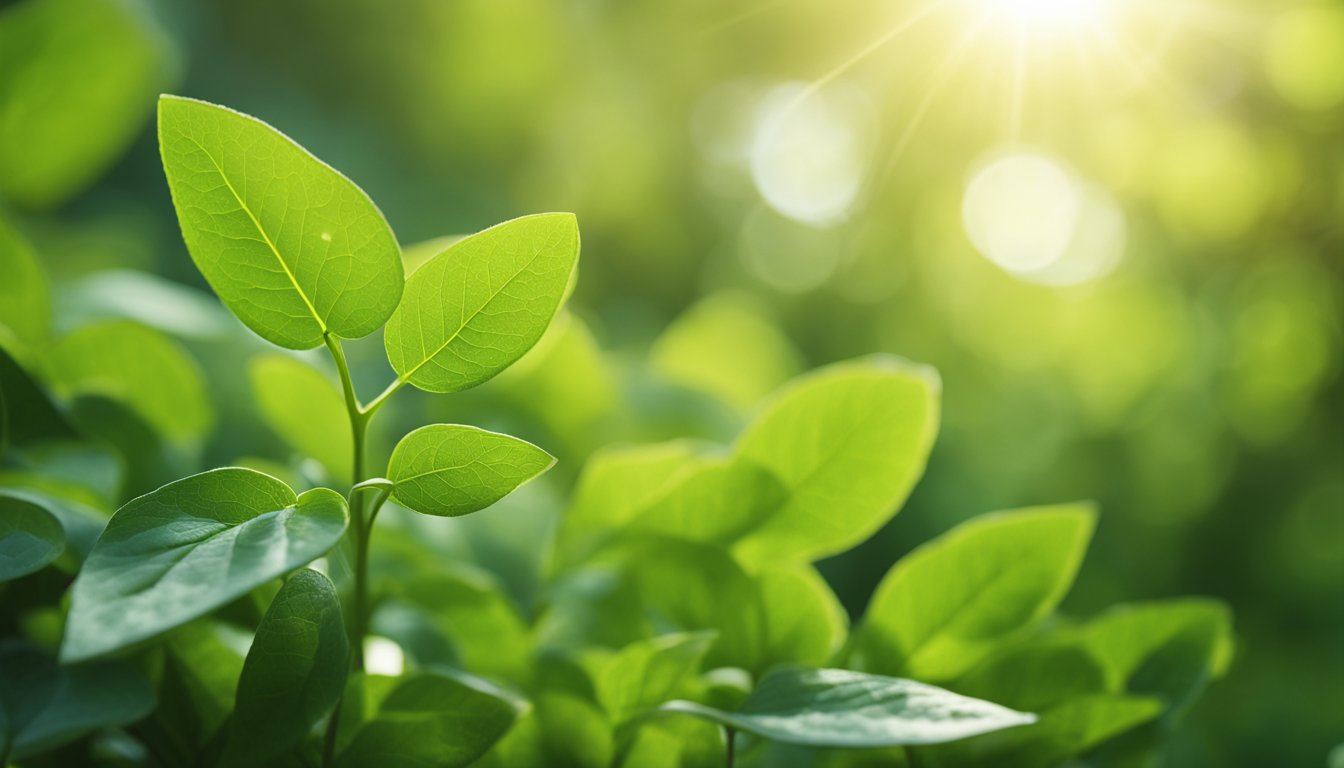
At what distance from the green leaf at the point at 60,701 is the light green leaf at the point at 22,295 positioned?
144 millimetres

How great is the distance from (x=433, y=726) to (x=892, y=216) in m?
0.91

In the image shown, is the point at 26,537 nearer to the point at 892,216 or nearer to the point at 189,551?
the point at 189,551

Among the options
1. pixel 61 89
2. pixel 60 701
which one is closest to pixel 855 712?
pixel 60 701

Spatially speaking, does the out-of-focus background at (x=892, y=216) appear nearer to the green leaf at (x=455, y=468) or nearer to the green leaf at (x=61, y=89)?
the green leaf at (x=61, y=89)

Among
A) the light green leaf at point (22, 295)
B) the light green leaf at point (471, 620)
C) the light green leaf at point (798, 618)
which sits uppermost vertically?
the light green leaf at point (22, 295)

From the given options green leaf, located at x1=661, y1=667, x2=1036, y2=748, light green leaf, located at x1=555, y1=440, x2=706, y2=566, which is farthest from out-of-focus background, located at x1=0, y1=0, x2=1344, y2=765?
green leaf, located at x1=661, y1=667, x2=1036, y2=748

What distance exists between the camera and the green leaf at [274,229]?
0.18m

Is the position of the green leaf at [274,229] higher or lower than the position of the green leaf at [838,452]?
higher

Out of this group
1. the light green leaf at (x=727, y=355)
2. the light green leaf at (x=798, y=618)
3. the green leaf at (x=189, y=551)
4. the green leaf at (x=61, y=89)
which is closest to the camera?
the green leaf at (x=189, y=551)

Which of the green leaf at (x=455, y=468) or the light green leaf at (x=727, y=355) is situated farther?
the light green leaf at (x=727, y=355)

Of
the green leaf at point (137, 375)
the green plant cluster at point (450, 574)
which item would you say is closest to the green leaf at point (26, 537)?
the green plant cluster at point (450, 574)

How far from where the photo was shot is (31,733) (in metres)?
0.18

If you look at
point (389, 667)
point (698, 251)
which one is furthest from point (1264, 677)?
point (698, 251)

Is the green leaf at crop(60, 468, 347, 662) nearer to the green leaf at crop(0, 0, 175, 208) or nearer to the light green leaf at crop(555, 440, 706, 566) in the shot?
the light green leaf at crop(555, 440, 706, 566)
